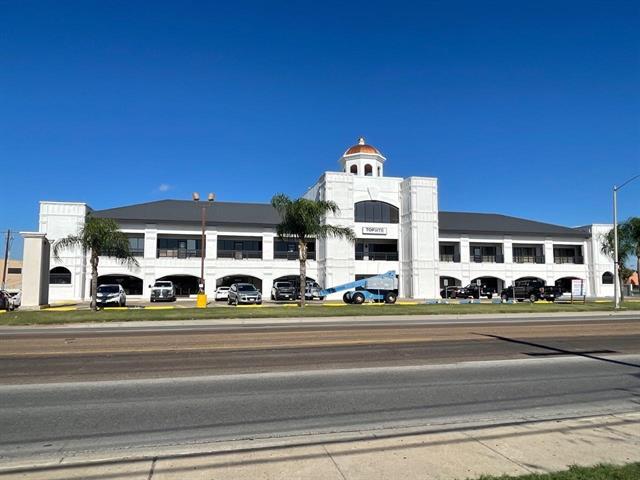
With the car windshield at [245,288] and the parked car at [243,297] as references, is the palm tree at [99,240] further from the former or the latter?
the car windshield at [245,288]

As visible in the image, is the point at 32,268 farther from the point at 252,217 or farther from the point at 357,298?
the point at 252,217

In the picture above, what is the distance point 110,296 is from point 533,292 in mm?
35772

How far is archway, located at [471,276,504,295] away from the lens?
62194 mm

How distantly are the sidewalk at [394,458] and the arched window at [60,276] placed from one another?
4984 centimetres

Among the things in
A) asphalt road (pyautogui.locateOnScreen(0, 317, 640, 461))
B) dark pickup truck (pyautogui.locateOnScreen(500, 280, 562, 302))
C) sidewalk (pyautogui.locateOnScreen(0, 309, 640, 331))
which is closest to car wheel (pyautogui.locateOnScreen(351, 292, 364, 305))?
sidewalk (pyautogui.locateOnScreen(0, 309, 640, 331))

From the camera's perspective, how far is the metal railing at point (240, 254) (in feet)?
186

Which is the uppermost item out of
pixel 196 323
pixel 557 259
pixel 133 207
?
pixel 133 207

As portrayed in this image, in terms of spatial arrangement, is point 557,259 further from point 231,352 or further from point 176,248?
point 231,352

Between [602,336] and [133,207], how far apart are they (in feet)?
167

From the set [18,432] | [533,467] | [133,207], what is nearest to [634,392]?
[533,467]

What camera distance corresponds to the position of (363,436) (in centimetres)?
609

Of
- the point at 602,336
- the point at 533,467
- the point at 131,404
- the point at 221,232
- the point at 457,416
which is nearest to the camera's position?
the point at 533,467

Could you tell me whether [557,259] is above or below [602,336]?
above

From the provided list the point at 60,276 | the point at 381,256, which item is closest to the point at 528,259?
the point at 381,256
